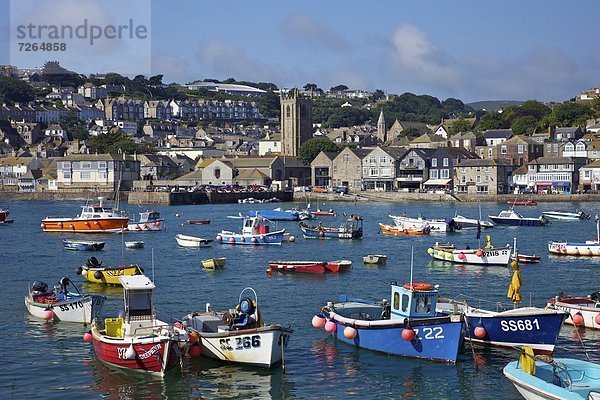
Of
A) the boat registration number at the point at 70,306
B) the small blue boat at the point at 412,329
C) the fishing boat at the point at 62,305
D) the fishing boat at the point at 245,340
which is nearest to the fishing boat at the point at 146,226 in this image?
the fishing boat at the point at 62,305

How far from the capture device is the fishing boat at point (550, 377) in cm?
1683

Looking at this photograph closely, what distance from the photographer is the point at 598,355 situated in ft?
76.0

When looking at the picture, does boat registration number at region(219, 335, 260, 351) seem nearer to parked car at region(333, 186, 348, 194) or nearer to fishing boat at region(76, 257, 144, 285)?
fishing boat at region(76, 257, 144, 285)

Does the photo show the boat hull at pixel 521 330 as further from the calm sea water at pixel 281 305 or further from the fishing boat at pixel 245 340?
the fishing boat at pixel 245 340

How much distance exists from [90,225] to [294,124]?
301 feet

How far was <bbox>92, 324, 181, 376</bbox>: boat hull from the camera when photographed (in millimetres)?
20578

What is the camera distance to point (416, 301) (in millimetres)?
22188

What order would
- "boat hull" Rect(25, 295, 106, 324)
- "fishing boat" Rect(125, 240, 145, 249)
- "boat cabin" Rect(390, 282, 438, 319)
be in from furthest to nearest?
"fishing boat" Rect(125, 240, 145, 249), "boat hull" Rect(25, 295, 106, 324), "boat cabin" Rect(390, 282, 438, 319)

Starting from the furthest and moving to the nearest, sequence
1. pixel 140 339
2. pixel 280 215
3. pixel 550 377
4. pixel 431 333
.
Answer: pixel 280 215
pixel 431 333
pixel 140 339
pixel 550 377

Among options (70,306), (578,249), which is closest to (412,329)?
(70,306)

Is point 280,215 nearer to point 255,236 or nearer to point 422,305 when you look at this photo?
point 255,236

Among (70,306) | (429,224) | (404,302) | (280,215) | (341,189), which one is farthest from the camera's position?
(341,189)

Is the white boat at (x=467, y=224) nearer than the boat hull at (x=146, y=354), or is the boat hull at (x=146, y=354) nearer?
the boat hull at (x=146, y=354)

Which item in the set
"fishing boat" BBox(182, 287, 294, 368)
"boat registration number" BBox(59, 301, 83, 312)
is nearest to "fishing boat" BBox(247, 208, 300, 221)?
"boat registration number" BBox(59, 301, 83, 312)
